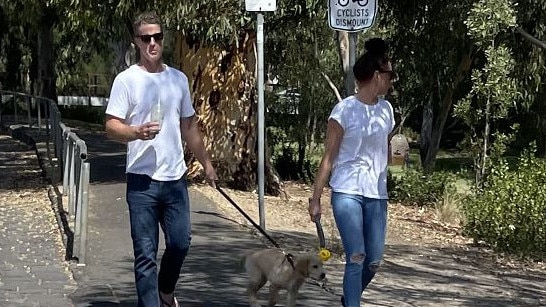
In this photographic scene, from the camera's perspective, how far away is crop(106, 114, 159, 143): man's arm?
231 inches

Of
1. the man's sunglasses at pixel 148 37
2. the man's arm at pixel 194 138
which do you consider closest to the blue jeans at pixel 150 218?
the man's arm at pixel 194 138

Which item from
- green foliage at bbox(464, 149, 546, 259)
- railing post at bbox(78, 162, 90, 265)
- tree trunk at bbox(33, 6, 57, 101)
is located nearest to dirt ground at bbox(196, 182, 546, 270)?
green foliage at bbox(464, 149, 546, 259)

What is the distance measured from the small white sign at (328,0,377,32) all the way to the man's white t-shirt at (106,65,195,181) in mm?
2570

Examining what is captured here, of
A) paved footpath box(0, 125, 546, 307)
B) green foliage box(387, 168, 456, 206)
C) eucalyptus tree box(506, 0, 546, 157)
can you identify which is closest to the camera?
paved footpath box(0, 125, 546, 307)

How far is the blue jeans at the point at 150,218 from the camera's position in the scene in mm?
6211

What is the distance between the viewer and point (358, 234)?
6.32 m

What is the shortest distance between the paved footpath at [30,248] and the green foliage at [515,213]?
4830mm

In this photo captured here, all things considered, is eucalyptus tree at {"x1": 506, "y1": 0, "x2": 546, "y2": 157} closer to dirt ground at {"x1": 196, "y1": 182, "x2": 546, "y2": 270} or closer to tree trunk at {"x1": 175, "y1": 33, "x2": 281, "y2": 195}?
dirt ground at {"x1": 196, "y1": 182, "x2": 546, "y2": 270}

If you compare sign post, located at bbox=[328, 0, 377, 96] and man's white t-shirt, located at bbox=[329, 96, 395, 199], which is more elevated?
Result: sign post, located at bbox=[328, 0, 377, 96]

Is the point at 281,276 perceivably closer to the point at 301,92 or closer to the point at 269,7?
the point at 269,7

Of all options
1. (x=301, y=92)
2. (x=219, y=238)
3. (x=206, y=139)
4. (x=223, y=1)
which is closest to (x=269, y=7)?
(x=219, y=238)

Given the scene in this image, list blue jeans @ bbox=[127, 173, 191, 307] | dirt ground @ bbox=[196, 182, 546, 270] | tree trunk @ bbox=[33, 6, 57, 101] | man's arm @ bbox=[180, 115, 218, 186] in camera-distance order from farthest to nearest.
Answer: tree trunk @ bbox=[33, 6, 57, 101], dirt ground @ bbox=[196, 182, 546, 270], man's arm @ bbox=[180, 115, 218, 186], blue jeans @ bbox=[127, 173, 191, 307]

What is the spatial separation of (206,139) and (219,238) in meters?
4.95

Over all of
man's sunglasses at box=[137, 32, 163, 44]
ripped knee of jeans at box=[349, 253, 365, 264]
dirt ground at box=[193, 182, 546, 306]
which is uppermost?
man's sunglasses at box=[137, 32, 163, 44]
